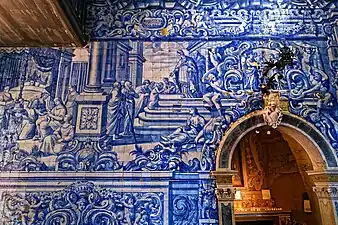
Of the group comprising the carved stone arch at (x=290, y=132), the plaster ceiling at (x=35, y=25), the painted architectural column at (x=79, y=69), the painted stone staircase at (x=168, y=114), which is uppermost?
the plaster ceiling at (x=35, y=25)

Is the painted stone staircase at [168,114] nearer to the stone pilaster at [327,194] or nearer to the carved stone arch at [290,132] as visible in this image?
the carved stone arch at [290,132]

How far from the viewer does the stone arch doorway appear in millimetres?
3361

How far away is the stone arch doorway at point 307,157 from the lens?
336 centimetres

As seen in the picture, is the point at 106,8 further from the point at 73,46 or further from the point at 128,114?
the point at 128,114

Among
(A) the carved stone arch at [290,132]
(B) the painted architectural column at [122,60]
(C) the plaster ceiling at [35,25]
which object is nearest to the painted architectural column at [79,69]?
(C) the plaster ceiling at [35,25]

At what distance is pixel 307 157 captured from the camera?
372 cm

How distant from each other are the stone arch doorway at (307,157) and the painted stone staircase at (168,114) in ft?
1.26

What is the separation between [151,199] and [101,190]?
0.59 m

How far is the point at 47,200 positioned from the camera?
11.1ft

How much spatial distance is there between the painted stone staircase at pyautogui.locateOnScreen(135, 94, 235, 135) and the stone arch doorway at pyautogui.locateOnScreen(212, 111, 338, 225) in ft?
1.26

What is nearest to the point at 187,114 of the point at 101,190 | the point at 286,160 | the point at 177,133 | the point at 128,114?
the point at 177,133

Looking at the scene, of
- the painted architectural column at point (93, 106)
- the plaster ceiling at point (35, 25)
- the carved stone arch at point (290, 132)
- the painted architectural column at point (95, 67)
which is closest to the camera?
the plaster ceiling at point (35, 25)

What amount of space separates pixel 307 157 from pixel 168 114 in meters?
1.85

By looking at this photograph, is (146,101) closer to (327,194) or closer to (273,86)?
(273,86)
